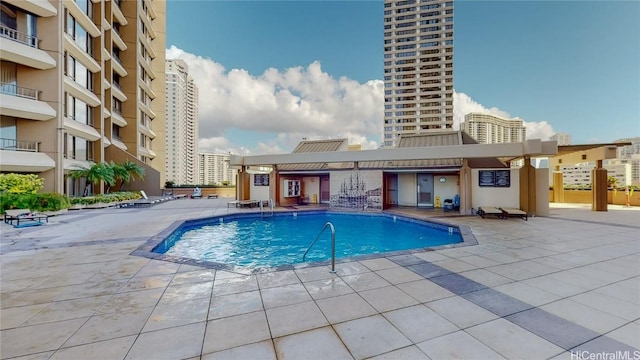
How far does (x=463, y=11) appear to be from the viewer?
2499 inches

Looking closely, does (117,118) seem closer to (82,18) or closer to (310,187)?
(82,18)

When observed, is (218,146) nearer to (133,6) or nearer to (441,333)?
(133,6)

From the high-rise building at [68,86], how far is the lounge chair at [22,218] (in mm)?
4320

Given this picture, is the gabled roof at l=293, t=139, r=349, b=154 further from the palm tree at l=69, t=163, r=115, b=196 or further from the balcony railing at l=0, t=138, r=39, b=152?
the balcony railing at l=0, t=138, r=39, b=152

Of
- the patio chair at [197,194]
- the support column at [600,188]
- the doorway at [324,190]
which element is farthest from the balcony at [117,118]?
the support column at [600,188]

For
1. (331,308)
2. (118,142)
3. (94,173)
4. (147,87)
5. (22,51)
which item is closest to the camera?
(331,308)

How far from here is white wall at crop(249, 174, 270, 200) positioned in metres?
17.7

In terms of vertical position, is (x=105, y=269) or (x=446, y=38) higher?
(x=446, y=38)

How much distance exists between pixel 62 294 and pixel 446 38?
83.3 metres

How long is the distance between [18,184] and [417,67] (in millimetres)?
76118

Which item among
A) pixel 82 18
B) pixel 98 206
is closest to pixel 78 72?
pixel 82 18

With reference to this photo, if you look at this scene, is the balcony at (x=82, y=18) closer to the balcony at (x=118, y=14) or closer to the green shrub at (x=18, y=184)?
the balcony at (x=118, y=14)

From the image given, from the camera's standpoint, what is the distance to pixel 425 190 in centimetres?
1683

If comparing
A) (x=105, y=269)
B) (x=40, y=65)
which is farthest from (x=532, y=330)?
(x=40, y=65)
